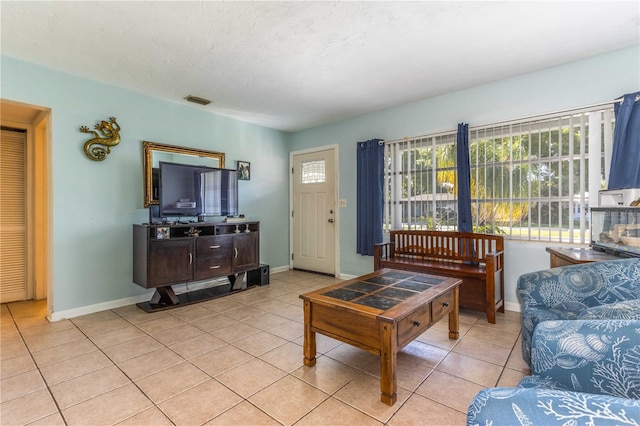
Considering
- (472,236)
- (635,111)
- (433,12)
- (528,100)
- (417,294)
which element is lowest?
(417,294)

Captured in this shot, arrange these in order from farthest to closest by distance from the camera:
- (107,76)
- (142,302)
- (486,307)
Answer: (142,302), (107,76), (486,307)

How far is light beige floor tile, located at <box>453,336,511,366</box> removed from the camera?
7.11ft

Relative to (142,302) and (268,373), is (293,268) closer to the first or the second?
(142,302)

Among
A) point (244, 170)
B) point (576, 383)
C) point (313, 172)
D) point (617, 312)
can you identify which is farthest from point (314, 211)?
point (576, 383)

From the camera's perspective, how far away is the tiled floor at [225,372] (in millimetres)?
1608

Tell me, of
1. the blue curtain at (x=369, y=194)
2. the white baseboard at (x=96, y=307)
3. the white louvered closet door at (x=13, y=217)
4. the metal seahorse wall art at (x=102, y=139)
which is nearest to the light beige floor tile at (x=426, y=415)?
the blue curtain at (x=369, y=194)

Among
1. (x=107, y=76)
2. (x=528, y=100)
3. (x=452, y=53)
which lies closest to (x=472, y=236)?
(x=528, y=100)

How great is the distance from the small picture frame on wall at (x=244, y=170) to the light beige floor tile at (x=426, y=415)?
12.2 feet

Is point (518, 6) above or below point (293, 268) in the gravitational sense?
above

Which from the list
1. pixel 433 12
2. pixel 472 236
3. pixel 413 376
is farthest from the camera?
pixel 472 236

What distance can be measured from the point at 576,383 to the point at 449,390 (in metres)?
0.90

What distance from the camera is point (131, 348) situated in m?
2.38

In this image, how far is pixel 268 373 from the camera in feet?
6.59

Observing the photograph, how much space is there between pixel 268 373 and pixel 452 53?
118 inches
